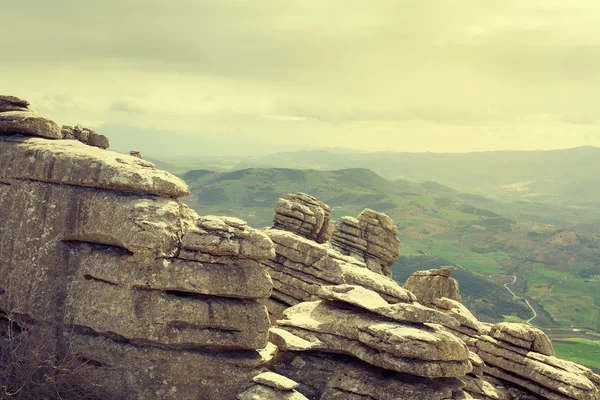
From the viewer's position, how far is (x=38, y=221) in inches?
1099

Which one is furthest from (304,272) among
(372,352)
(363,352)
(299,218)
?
(372,352)

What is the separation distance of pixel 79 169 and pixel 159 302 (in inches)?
359

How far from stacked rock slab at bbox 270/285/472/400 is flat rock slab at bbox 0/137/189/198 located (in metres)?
12.4

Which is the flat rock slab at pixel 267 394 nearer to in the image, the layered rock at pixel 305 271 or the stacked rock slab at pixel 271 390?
the stacked rock slab at pixel 271 390

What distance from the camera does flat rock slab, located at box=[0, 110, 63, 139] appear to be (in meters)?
30.7

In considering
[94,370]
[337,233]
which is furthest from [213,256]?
[337,233]

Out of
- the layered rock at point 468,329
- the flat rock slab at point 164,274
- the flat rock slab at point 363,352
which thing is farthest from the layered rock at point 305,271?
the flat rock slab at point 164,274

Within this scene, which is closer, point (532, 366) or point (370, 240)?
point (532, 366)

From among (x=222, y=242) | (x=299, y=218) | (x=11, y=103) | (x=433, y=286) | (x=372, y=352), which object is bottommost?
(x=433, y=286)

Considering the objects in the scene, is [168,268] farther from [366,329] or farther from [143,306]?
[366,329]

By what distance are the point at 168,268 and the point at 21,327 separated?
8.57 metres

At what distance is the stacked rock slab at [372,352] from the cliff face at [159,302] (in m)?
0.08

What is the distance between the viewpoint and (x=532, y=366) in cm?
3647

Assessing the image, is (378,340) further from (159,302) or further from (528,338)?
(528,338)
